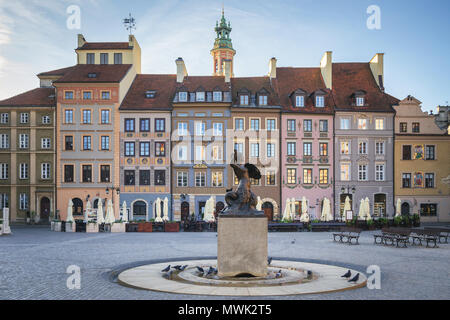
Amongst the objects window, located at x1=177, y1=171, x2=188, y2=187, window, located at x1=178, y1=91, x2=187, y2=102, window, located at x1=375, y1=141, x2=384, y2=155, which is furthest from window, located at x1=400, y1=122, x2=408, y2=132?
window, located at x1=177, y1=171, x2=188, y2=187

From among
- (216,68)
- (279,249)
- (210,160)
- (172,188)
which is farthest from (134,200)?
(216,68)

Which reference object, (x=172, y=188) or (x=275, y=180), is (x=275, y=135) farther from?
(x=172, y=188)

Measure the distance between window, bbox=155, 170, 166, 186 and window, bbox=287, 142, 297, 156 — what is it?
11.6 meters

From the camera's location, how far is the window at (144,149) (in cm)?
4297

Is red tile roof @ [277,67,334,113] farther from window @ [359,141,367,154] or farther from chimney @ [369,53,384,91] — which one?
chimney @ [369,53,384,91]

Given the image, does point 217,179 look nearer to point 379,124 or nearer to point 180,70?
point 180,70

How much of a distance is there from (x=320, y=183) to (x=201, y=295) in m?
33.7

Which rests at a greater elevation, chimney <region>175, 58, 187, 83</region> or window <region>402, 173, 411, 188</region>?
chimney <region>175, 58, 187, 83</region>

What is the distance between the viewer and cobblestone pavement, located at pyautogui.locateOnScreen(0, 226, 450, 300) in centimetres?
1134

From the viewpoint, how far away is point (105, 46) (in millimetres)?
47438

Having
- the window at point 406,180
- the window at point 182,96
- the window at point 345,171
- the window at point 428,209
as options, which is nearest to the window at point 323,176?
the window at point 345,171

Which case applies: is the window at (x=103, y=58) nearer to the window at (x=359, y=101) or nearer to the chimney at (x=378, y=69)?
the window at (x=359, y=101)

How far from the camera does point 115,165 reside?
42.8 meters

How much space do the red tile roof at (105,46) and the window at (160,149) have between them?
10.9m
